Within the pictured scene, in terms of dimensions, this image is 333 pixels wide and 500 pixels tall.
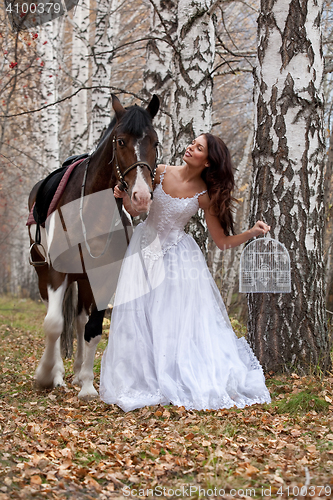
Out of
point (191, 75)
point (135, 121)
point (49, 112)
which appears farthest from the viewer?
point (49, 112)

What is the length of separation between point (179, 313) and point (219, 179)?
3.96ft

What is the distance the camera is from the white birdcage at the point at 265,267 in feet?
14.5

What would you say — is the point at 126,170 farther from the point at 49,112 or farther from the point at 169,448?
the point at 49,112

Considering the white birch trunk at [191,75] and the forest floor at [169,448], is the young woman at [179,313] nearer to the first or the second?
the forest floor at [169,448]

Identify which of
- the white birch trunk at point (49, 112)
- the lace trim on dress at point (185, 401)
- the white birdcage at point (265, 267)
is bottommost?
the lace trim on dress at point (185, 401)

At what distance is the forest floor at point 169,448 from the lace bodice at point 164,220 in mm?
1428

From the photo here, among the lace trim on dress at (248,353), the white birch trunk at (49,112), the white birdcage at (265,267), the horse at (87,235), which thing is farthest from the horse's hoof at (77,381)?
the white birch trunk at (49,112)

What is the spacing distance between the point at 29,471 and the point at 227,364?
1983 mm

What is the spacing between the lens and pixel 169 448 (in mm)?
2914

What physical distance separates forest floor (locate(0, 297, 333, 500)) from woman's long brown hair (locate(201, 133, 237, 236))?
1.54 metres

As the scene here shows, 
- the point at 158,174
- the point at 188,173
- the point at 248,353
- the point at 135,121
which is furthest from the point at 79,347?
the point at 135,121

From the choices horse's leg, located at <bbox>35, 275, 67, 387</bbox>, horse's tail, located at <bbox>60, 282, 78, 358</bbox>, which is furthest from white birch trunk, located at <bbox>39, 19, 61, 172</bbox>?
horse's leg, located at <bbox>35, 275, 67, 387</bbox>

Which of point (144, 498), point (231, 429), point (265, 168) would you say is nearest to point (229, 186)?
point (265, 168)

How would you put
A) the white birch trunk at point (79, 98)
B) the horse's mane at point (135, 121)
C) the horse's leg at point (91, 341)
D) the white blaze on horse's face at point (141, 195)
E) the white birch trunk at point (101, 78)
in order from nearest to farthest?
the white blaze on horse's face at point (141, 195), the horse's mane at point (135, 121), the horse's leg at point (91, 341), the white birch trunk at point (101, 78), the white birch trunk at point (79, 98)
